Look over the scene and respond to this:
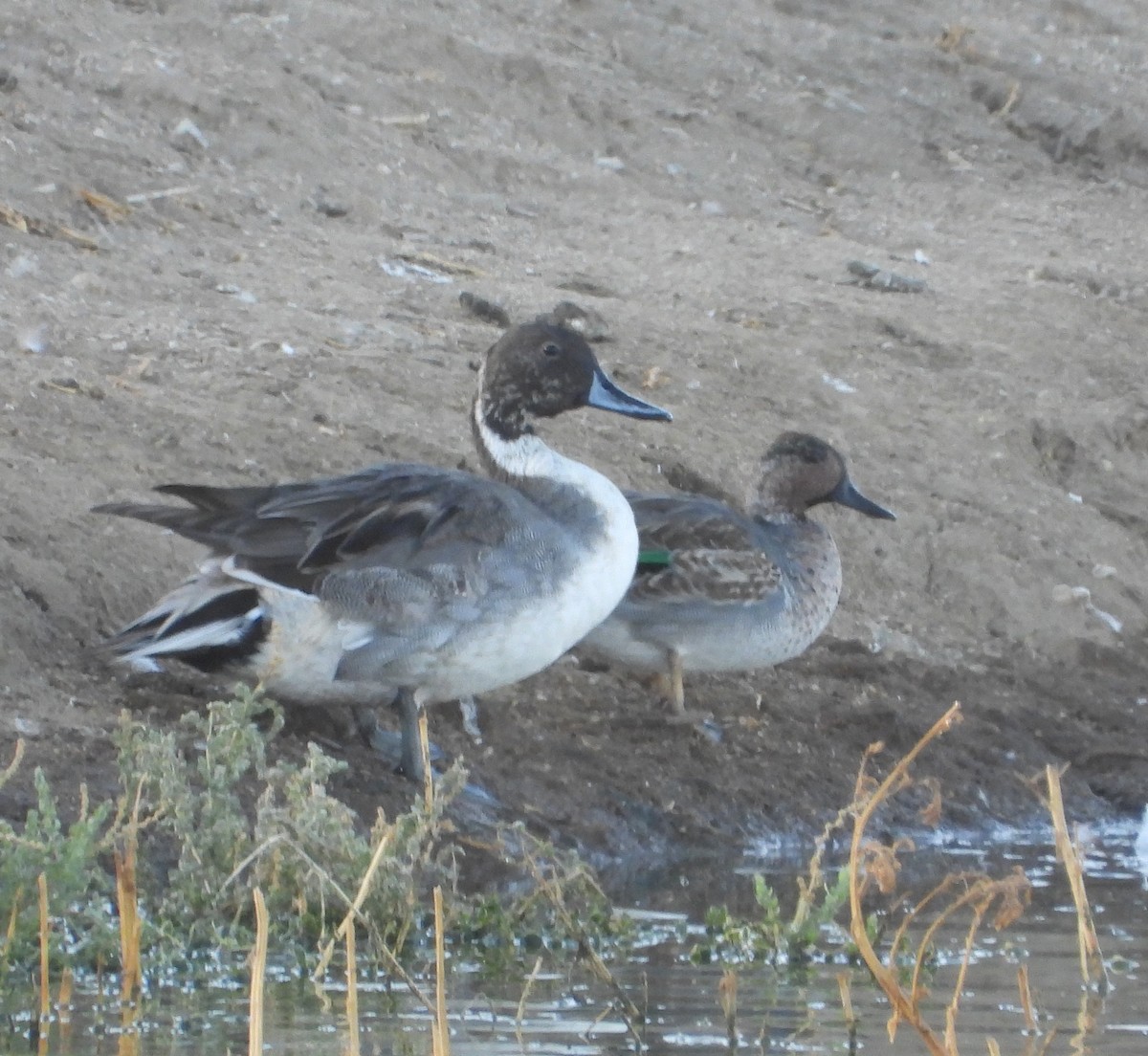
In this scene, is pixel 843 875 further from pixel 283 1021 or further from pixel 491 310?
pixel 491 310

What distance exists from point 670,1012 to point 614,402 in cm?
280

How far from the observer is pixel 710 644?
24.3 feet

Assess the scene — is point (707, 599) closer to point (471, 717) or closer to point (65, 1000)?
point (471, 717)

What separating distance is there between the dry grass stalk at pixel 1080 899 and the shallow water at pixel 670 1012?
4cm

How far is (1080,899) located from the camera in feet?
15.4

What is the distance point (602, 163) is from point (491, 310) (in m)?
2.93

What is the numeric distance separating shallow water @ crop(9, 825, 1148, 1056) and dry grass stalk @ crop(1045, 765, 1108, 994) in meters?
0.04

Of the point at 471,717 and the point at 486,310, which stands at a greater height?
the point at 471,717

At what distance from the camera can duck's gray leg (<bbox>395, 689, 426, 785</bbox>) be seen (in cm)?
645

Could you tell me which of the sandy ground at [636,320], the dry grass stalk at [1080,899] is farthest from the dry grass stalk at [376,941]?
the sandy ground at [636,320]

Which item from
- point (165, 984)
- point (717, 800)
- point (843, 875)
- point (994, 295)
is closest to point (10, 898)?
point (165, 984)

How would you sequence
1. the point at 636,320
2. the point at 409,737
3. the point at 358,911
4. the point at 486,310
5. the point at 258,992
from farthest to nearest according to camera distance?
1. the point at 636,320
2. the point at 486,310
3. the point at 409,737
4. the point at 358,911
5. the point at 258,992

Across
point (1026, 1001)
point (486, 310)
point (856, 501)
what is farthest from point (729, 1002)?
point (486, 310)

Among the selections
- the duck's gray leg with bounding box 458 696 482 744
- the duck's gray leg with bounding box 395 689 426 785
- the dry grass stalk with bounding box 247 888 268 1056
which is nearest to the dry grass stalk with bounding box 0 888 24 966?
the dry grass stalk with bounding box 247 888 268 1056
